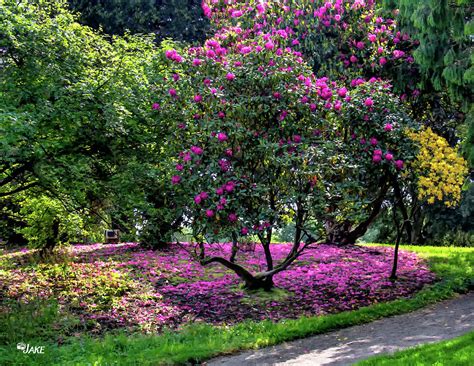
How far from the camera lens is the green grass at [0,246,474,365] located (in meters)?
6.75

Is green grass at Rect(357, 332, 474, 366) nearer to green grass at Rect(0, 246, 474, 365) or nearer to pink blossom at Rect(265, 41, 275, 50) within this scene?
green grass at Rect(0, 246, 474, 365)

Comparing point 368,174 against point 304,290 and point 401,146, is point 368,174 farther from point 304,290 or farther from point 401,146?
point 304,290

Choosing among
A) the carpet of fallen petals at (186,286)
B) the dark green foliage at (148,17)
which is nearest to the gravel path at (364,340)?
the carpet of fallen petals at (186,286)

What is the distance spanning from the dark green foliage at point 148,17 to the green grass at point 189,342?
14.0 metres

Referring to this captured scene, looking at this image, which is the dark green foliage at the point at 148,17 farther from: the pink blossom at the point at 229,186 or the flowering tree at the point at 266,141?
the pink blossom at the point at 229,186

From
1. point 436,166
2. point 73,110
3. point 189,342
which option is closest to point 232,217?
point 189,342

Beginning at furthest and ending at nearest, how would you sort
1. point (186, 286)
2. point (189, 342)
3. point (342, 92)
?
point (186, 286) < point (342, 92) < point (189, 342)

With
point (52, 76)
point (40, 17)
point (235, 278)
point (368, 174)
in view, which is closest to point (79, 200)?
point (52, 76)

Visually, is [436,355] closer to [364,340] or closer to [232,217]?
[364,340]

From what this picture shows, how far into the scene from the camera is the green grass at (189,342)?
6750mm

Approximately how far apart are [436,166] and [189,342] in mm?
5896

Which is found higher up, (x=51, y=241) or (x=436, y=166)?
(x=436, y=166)

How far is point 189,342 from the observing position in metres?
7.55

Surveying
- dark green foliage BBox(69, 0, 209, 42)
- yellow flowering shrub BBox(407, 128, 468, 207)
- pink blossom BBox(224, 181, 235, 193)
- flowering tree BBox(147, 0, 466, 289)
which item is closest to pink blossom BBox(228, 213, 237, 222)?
flowering tree BBox(147, 0, 466, 289)
